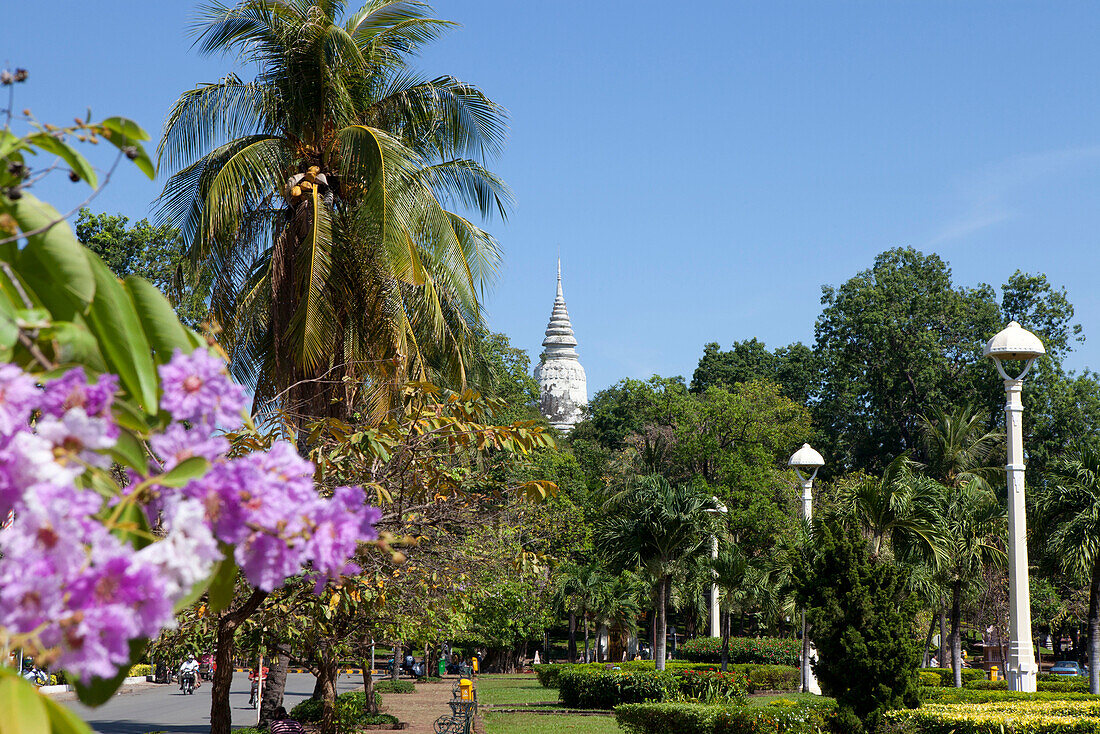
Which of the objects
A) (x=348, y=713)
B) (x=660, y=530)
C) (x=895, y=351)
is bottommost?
(x=348, y=713)

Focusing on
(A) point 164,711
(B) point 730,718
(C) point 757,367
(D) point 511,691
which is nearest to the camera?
(B) point 730,718

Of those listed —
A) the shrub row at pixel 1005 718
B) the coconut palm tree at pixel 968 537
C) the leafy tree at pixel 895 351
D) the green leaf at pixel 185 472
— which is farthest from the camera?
the leafy tree at pixel 895 351

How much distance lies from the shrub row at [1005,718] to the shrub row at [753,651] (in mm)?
21664

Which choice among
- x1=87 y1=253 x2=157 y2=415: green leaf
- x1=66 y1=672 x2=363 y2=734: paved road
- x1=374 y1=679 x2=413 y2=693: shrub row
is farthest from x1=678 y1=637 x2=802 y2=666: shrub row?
x1=87 y1=253 x2=157 y2=415: green leaf

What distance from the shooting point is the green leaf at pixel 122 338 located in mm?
1812

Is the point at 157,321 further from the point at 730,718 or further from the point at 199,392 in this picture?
the point at 730,718

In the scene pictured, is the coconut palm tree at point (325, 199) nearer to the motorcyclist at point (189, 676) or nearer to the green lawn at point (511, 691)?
the green lawn at point (511, 691)

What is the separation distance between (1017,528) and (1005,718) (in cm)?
565

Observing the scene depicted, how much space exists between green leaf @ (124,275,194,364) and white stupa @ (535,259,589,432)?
339ft

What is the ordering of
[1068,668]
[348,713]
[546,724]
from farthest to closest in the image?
1. [1068,668]
2. [546,724]
3. [348,713]

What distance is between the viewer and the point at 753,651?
1405 inches

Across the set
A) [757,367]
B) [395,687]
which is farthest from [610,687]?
[757,367]

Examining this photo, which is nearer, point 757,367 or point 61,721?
point 61,721

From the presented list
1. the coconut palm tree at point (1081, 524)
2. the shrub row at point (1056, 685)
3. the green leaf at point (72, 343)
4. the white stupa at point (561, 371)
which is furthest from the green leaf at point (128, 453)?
the white stupa at point (561, 371)
